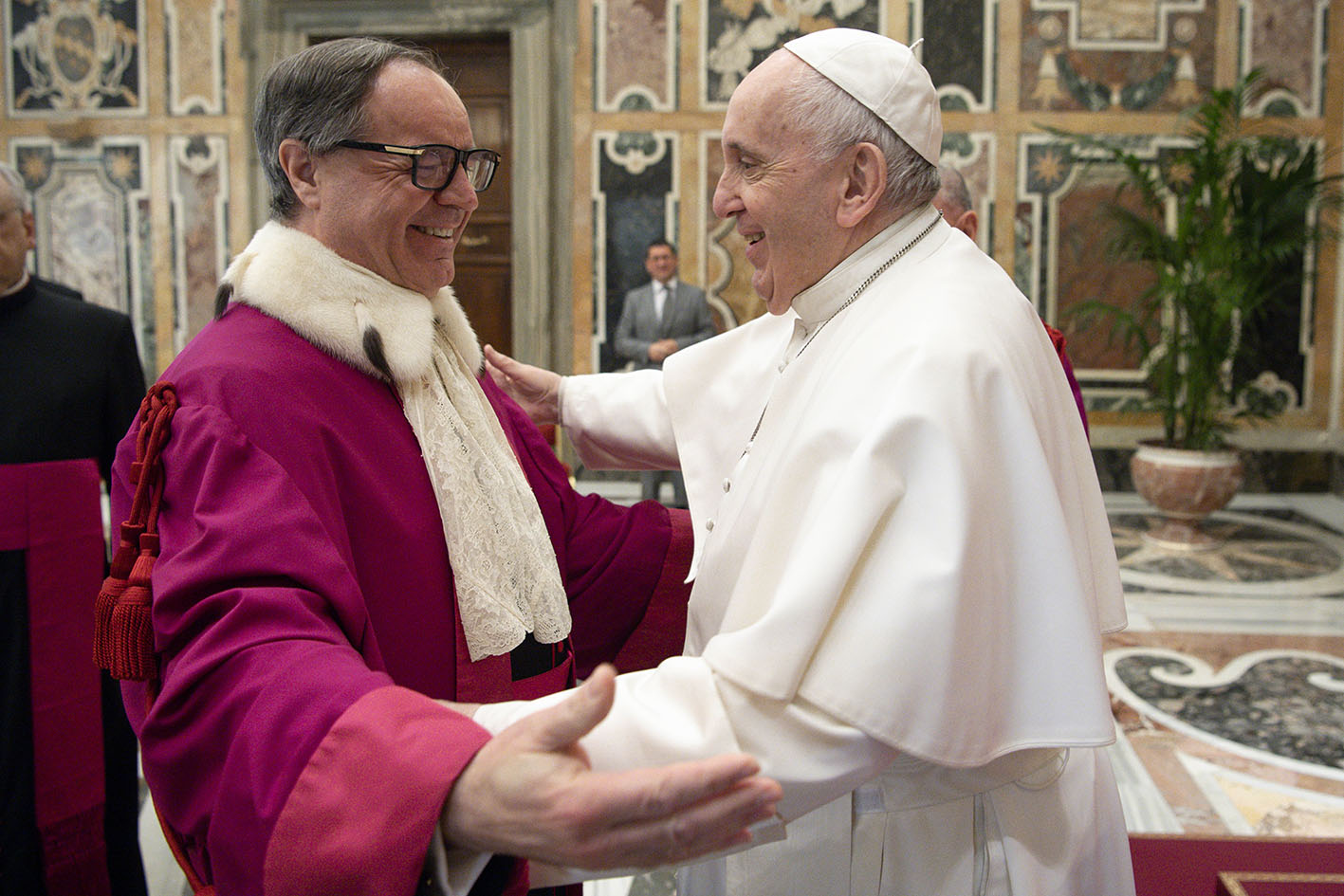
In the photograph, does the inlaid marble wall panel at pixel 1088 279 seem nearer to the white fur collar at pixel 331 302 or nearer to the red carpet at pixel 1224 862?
the red carpet at pixel 1224 862

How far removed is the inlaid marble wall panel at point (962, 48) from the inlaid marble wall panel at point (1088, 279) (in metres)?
0.55

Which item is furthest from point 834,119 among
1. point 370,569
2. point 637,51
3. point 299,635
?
point 637,51

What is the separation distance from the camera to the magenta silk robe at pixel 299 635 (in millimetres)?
1008

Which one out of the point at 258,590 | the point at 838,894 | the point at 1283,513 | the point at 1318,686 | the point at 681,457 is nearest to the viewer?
the point at 258,590

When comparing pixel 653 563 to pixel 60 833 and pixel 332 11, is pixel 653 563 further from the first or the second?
pixel 332 11

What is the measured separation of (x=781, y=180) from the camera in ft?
5.32

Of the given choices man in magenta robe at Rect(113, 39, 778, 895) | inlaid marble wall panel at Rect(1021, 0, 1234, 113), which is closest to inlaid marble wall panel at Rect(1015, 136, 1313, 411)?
inlaid marble wall panel at Rect(1021, 0, 1234, 113)

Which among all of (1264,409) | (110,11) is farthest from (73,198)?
(1264,409)

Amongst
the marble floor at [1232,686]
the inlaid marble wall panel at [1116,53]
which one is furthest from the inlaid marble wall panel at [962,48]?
the marble floor at [1232,686]

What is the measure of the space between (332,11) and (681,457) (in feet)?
26.6

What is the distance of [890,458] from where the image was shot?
130 centimetres

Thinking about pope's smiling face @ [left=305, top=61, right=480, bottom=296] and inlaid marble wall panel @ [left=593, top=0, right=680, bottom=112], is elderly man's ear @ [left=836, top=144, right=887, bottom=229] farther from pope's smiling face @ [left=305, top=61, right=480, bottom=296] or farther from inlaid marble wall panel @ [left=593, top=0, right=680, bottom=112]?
inlaid marble wall panel @ [left=593, top=0, right=680, bottom=112]

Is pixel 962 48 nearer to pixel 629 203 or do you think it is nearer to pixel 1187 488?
pixel 629 203

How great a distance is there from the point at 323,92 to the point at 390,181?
5.8 inches
